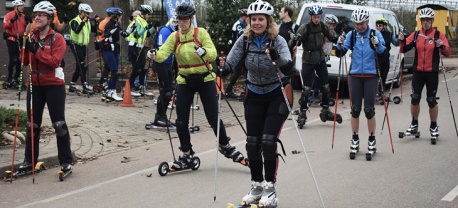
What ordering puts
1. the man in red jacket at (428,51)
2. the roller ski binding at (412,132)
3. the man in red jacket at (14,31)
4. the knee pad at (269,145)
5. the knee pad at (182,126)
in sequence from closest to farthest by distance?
the knee pad at (269,145), the knee pad at (182,126), the man in red jacket at (428,51), the roller ski binding at (412,132), the man in red jacket at (14,31)

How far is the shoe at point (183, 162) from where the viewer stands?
9445 millimetres

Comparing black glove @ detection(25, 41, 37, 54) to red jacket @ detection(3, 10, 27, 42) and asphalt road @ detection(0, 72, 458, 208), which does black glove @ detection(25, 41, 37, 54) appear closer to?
asphalt road @ detection(0, 72, 458, 208)

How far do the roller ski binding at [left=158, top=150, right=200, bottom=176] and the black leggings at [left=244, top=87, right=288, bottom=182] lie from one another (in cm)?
198

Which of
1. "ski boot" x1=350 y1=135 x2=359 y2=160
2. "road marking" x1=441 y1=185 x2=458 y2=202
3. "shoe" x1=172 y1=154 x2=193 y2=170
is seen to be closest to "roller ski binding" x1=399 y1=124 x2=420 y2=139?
"ski boot" x1=350 y1=135 x2=359 y2=160

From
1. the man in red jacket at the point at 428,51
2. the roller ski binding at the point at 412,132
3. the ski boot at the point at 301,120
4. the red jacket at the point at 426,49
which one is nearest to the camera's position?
the man in red jacket at the point at 428,51

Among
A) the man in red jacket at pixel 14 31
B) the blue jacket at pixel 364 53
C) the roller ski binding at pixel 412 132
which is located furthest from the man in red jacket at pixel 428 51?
the man in red jacket at pixel 14 31

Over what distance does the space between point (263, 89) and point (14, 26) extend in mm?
→ 11098

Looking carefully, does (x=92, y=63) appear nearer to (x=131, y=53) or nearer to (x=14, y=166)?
(x=131, y=53)

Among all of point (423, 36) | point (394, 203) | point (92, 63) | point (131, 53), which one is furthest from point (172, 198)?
point (92, 63)

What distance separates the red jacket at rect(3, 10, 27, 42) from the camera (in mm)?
16969

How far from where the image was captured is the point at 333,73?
18.2m

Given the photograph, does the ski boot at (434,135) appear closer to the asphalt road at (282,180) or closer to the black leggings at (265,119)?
the asphalt road at (282,180)

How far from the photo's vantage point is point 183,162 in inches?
376

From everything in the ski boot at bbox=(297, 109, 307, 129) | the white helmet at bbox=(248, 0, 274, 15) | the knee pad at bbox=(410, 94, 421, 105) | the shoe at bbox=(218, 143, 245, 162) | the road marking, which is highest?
the white helmet at bbox=(248, 0, 274, 15)
